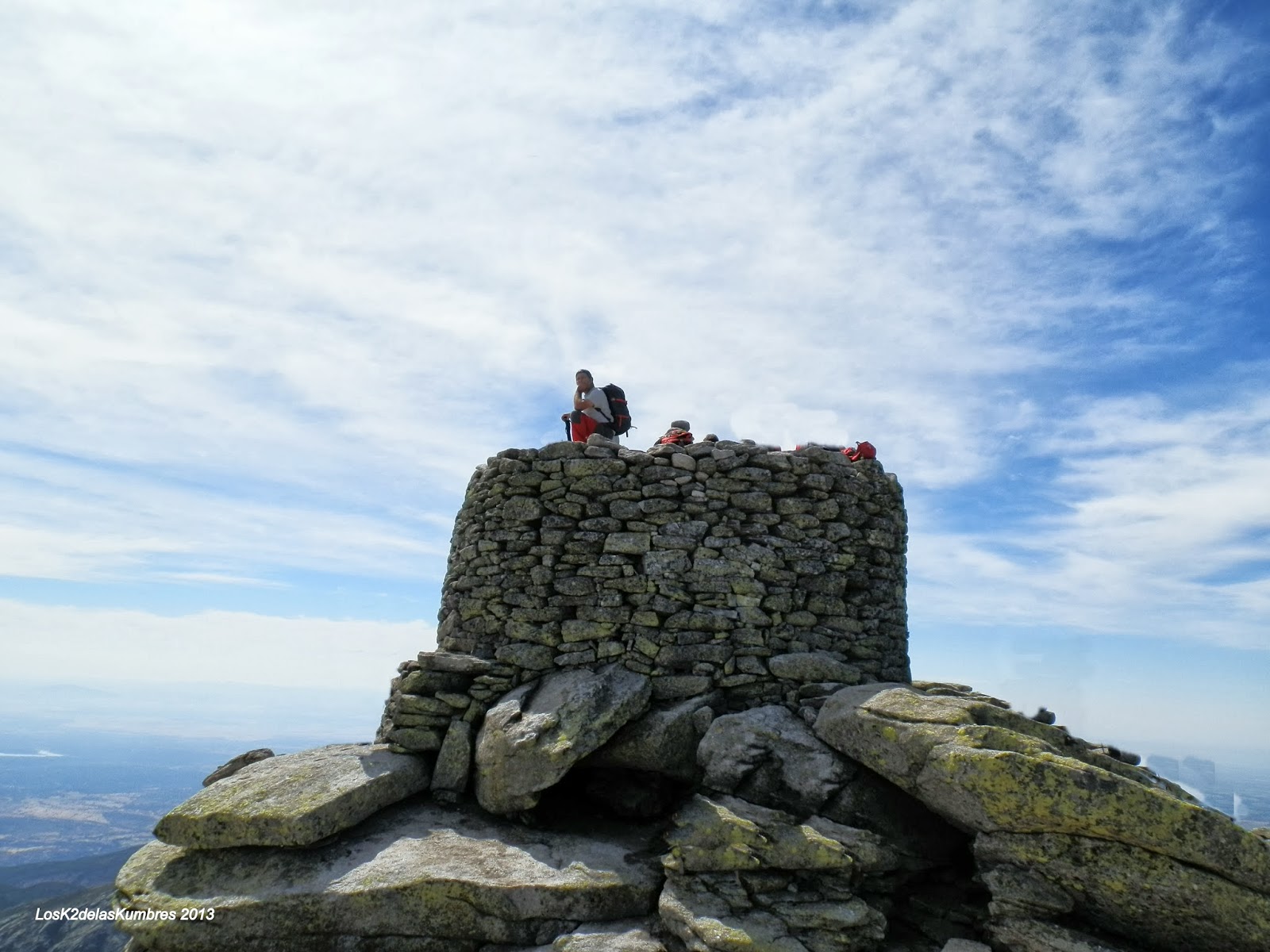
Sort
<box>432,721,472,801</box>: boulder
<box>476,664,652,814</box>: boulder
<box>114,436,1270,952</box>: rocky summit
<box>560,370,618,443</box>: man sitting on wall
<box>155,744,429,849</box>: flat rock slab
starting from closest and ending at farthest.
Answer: <box>114,436,1270,952</box>: rocky summit < <box>155,744,429,849</box>: flat rock slab < <box>476,664,652,814</box>: boulder < <box>432,721,472,801</box>: boulder < <box>560,370,618,443</box>: man sitting on wall

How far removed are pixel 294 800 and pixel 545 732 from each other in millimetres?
3432

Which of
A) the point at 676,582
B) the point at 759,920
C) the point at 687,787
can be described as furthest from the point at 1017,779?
the point at 676,582

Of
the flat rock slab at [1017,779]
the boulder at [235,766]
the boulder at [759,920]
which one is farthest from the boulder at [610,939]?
the boulder at [235,766]

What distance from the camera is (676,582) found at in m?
12.0

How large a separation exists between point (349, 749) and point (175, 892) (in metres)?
2.86

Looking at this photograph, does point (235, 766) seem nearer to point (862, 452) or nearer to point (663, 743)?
point (663, 743)

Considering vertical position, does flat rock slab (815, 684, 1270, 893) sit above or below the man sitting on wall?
below

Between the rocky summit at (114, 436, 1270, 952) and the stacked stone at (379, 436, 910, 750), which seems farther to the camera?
the stacked stone at (379, 436, 910, 750)

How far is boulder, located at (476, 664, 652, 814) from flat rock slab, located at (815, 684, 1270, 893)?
295 cm

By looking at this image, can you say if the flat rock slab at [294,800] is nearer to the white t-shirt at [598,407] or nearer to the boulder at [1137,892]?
the white t-shirt at [598,407]

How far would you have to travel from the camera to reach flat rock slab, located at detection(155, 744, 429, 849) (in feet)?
31.7

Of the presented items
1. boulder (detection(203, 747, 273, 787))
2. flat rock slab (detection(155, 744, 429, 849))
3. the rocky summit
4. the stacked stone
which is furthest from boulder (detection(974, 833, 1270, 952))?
boulder (detection(203, 747, 273, 787))

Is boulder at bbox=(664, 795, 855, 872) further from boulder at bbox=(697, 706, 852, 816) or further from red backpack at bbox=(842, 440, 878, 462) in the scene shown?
red backpack at bbox=(842, 440, 878, 462)

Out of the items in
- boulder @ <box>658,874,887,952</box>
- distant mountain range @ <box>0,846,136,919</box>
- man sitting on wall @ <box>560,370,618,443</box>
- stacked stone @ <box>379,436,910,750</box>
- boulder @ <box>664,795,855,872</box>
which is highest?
man sitting on wall @ <box>560,370,618,443</box>
